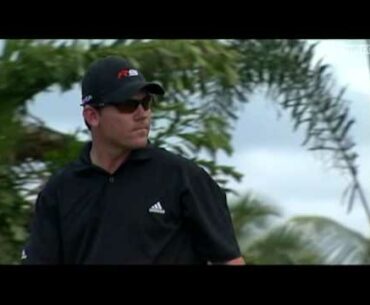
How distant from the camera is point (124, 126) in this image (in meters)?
3.51

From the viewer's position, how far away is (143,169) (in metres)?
3.43

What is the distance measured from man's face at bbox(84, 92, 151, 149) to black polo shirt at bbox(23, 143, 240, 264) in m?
0.05

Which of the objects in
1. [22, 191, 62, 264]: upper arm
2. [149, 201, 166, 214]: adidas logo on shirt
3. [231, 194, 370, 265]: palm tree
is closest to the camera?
[149, 201, 166, 214]: adidas logo on shirt

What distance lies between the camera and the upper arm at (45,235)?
11.3 feet

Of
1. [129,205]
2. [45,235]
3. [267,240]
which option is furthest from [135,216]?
[267,240]

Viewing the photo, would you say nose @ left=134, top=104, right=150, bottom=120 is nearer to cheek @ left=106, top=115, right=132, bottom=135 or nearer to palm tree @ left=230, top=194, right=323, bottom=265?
cheek @ left=106, top=115, right=132, bottom=135

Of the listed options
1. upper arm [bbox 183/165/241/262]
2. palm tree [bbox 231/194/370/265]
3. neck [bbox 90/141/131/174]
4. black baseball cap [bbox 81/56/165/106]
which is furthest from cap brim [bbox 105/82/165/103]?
palm tree [bbox 231/194/370/265]

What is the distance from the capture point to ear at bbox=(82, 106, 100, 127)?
142 inches

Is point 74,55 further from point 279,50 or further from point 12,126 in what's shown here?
point 279,50

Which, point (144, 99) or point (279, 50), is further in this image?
point (279, 50)
